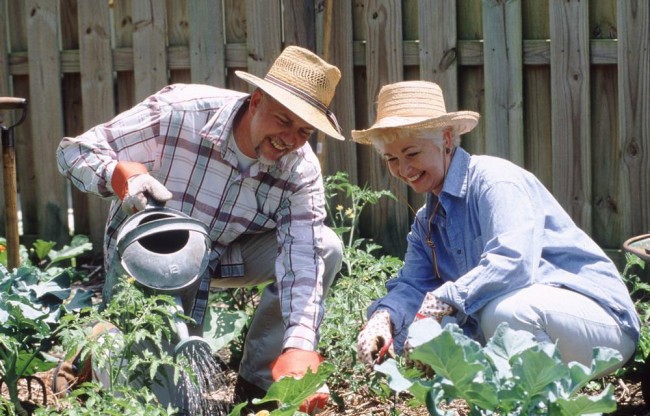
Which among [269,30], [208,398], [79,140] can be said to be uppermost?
[269,30]

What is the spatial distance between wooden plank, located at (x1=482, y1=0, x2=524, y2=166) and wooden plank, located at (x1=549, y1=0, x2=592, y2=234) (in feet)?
0.48

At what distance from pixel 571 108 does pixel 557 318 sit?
1789mm

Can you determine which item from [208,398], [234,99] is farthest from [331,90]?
[208,398]

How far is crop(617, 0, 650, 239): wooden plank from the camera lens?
4379 mm

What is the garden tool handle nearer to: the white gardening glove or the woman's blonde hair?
the white gardening glove

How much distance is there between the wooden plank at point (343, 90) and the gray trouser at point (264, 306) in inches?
43.1

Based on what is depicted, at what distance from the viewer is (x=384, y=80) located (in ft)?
15.9

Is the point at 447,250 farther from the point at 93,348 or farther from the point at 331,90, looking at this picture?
the point at 93,348

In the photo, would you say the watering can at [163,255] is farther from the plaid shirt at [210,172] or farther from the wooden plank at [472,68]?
the wooden plank at [472,68]

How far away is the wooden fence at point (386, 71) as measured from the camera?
4496 millimetres

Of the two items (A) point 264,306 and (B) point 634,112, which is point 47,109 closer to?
(A) point 264,306

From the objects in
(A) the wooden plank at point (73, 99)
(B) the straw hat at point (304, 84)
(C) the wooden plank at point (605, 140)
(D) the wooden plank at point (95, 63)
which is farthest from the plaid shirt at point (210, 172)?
(A) the wooden plank at point (73, 99)

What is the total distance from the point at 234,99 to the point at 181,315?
0.97 meters

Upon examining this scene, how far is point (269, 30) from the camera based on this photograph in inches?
197
